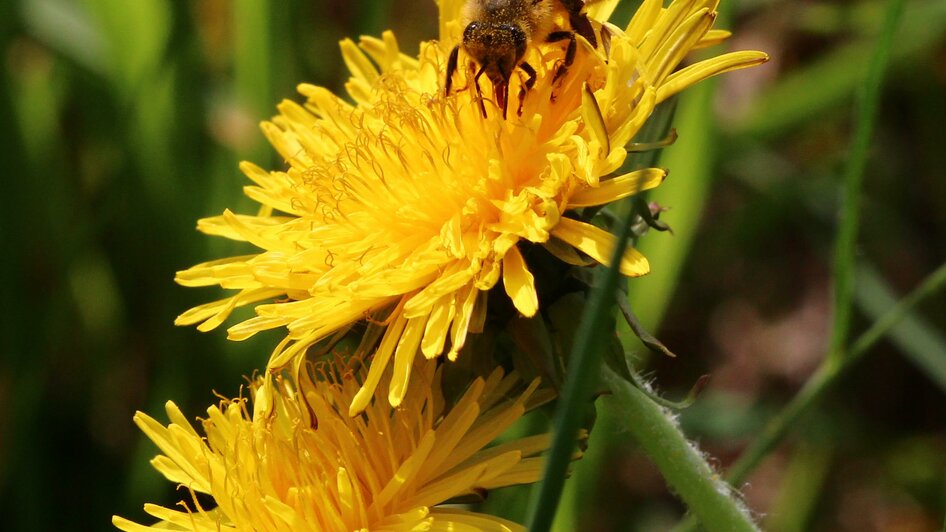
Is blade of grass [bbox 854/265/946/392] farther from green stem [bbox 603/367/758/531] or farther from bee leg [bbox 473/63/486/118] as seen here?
bee leg [bbox 473/63/486/118]

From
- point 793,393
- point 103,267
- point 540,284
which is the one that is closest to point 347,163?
point 540,284

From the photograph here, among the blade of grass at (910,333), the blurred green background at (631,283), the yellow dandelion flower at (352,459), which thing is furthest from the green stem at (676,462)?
the blade of grass at (910,333)

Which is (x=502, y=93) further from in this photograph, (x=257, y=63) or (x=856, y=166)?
(x=257, y=63)

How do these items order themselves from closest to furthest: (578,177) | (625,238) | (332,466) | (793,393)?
1. (625,238)
2. (578,177)
3. (332,466)
4. (793,393)

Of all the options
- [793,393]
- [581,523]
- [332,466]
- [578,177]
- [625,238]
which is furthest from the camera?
[793,393]

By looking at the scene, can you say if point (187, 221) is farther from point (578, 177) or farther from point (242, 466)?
point (578, 177)

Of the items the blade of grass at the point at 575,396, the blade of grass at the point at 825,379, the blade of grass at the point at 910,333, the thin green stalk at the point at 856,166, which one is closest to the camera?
the blade of grass at the point at 575,396

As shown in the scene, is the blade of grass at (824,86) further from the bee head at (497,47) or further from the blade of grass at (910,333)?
the bee head at (497,47)

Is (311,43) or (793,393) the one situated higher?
(311,43)
